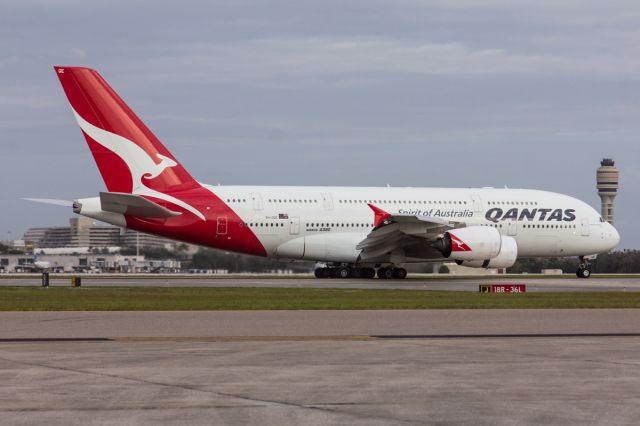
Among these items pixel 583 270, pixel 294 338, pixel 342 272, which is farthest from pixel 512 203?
pixel 294 338

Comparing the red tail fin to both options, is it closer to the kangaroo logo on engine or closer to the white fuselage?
the white fuselage

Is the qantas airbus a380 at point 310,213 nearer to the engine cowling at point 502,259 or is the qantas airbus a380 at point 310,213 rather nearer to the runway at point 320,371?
the engine cowling at point 502,259

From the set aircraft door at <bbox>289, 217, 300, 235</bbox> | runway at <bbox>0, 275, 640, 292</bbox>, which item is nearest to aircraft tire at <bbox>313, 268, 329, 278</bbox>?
runway at <bbox>0, 275, 640, 292</bbox>

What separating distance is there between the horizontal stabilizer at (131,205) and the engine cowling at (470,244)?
13.4m

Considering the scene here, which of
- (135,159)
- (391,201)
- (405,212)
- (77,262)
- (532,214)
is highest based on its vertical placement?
→ (135,159)

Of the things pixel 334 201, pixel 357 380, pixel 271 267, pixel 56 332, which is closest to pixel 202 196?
pixel 334 201

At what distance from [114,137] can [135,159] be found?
55.3 inches

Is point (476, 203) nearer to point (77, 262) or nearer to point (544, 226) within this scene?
point (544, 226)

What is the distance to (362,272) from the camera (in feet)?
175

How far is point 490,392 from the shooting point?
11695mm

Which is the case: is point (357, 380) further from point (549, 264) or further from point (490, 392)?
point (549, 264)

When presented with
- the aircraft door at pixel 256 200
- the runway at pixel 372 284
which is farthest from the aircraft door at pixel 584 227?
the aircraft door at pixel 256 200

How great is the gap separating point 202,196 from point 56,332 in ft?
98.2

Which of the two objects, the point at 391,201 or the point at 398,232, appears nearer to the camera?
the point at 398,232
